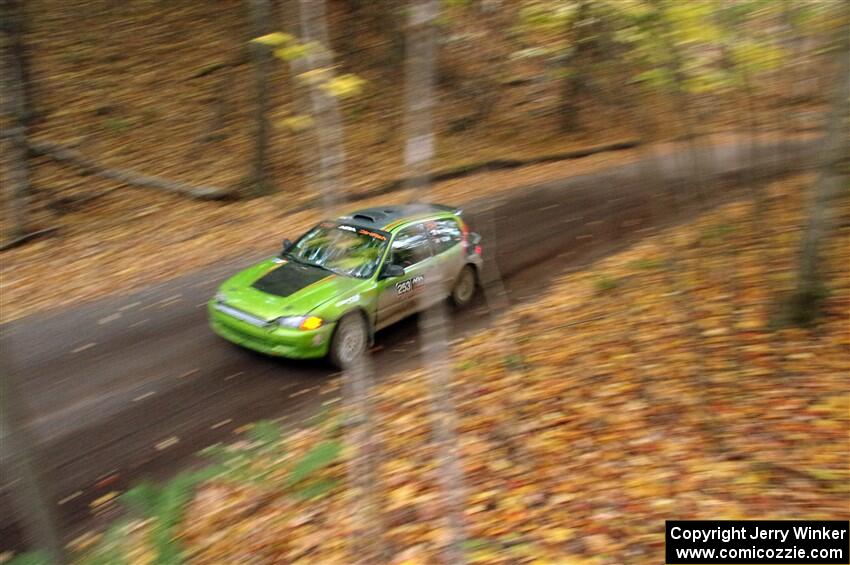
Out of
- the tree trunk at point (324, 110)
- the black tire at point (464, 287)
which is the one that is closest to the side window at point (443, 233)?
the black tire at point (464, 287)

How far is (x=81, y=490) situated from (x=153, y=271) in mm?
6436

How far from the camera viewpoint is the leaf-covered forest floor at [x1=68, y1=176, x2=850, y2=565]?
4.53m

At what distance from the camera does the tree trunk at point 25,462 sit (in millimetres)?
4203

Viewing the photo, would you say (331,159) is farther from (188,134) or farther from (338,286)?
(188,134)

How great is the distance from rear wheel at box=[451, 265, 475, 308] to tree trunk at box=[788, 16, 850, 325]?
4.65 metres

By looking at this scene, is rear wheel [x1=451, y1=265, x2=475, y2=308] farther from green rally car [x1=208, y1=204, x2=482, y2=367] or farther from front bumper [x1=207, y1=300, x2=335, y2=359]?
front bumper [x1=207, y1=300, x2=335, y2=359]

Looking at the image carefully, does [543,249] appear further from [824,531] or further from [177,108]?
[177,108]

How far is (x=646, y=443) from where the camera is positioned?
528cm

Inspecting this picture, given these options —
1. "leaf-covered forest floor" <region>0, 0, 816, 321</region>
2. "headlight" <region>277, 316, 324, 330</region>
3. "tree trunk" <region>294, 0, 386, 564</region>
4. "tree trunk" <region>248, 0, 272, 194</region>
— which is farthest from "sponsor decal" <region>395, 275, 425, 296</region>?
"tree trunk" <region>248, 0, 272, 194</region>

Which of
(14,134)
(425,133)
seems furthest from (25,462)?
(14,134)

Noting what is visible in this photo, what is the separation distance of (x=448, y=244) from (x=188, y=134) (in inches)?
459

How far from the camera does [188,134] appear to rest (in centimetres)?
1830

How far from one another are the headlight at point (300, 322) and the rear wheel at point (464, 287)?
2.78 metres

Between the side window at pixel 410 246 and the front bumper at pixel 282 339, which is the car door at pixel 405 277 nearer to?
the side window at pixel 410 246
